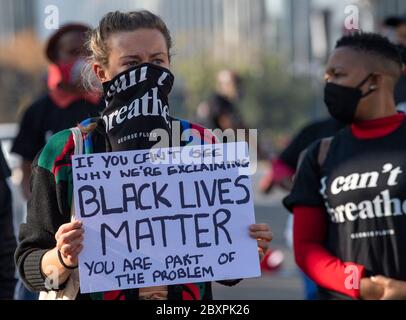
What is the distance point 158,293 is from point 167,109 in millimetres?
583

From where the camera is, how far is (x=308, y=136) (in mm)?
6492

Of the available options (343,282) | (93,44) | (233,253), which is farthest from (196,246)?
(343,282)

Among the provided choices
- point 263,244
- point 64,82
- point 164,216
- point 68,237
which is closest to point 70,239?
point 68,237

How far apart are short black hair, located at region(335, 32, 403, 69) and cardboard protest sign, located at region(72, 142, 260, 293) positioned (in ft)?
4.38

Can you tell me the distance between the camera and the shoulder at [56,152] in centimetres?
358

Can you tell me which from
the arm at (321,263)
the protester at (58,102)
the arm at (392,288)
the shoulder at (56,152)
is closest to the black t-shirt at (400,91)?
the protester at (58,102)

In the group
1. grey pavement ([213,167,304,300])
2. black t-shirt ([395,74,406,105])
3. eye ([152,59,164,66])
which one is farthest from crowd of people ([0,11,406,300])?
grey pavement ([213,167,304,300])

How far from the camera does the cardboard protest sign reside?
346cm

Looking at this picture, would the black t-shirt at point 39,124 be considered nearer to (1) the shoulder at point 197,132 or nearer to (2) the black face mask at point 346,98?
(2) the black face mask at point 346,98

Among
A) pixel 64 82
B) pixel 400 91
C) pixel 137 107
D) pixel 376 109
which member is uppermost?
pixel 64 82

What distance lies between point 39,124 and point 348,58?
2770mm

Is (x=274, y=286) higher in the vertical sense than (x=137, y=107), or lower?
lower

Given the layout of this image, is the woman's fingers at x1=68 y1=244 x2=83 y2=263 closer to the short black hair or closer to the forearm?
the forearm

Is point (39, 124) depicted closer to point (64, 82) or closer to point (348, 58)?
point (64, 82)
